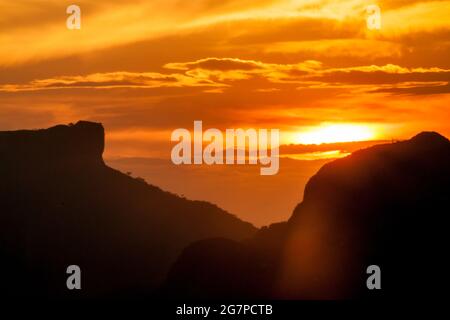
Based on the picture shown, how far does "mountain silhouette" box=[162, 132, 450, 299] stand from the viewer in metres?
134

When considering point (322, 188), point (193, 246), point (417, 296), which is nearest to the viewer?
point (417, 296)

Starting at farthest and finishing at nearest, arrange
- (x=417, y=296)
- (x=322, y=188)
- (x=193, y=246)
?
(x=193, y=246) → (x=322, y=188) → (x=417, y=296)

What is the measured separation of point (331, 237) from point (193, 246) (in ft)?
82.6

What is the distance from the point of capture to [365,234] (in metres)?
136

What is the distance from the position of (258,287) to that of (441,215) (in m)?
25.1

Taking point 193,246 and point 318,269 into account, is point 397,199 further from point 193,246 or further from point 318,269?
point 193,246

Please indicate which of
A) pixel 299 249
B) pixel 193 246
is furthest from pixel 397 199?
pixel 193 246

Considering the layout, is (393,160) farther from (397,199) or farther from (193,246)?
(193,246)

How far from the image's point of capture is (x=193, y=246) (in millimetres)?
155875

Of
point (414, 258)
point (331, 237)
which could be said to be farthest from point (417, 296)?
point (331, 237)

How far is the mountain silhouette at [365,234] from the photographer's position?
438 ft

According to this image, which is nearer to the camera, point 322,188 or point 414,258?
point 414,258
